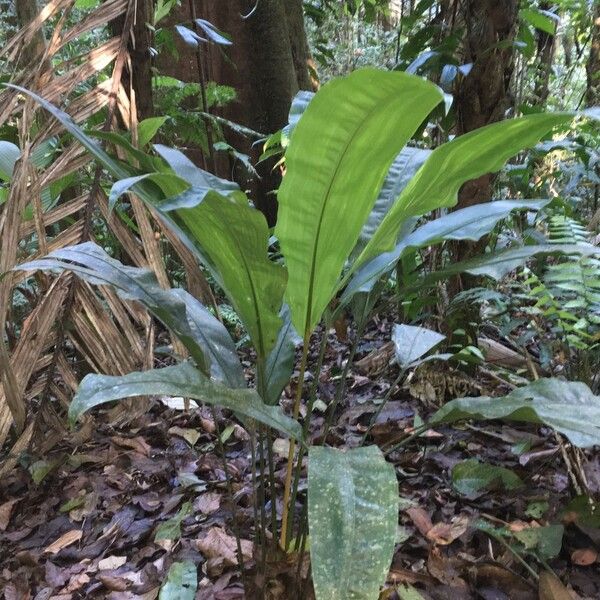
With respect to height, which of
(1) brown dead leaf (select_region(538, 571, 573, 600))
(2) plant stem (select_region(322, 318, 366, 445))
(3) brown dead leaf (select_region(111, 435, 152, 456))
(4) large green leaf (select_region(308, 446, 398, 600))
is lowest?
(3) brown dead leaf (select_region(111, 435, 152, 456))

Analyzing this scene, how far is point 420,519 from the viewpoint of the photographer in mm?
1329

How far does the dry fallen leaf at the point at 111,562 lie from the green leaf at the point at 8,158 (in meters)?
1.05

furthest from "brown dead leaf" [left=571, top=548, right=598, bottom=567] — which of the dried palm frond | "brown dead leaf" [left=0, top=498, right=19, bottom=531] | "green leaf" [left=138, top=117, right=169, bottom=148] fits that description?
"green leaf" [left=138, top=117, right=169, bottom=148]

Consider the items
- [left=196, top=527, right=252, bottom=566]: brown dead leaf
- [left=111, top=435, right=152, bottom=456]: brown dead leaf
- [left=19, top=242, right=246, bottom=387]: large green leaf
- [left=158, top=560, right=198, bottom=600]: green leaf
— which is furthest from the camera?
[left=111, top=435, right=152, bottom=456]: brown dead leaf

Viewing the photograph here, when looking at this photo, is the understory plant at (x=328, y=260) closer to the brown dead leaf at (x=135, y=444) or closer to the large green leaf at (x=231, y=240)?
the large green leaf at (x=231, y=240)

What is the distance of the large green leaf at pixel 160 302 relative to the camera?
84 cm

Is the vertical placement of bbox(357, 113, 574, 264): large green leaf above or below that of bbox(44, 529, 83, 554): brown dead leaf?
above

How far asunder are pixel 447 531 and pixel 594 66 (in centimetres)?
292

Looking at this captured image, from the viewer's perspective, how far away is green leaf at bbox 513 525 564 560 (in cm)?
115

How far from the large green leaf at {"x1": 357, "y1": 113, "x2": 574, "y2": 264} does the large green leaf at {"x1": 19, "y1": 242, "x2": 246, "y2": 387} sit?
30 cm

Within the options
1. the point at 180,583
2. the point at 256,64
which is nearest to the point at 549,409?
the point at 180,583

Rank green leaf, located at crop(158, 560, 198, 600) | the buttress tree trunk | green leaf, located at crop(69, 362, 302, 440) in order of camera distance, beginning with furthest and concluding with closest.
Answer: the buttress tree trunk → green leaf, located at crop(158, 560, 198, 600) → green leaf, located at crop(69, 362, 302, 440)

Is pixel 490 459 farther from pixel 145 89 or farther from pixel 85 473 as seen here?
pixel 145 89

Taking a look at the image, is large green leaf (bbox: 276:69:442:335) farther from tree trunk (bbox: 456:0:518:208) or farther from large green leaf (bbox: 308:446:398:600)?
tree trunk (bbox: 456:0:518:208)
